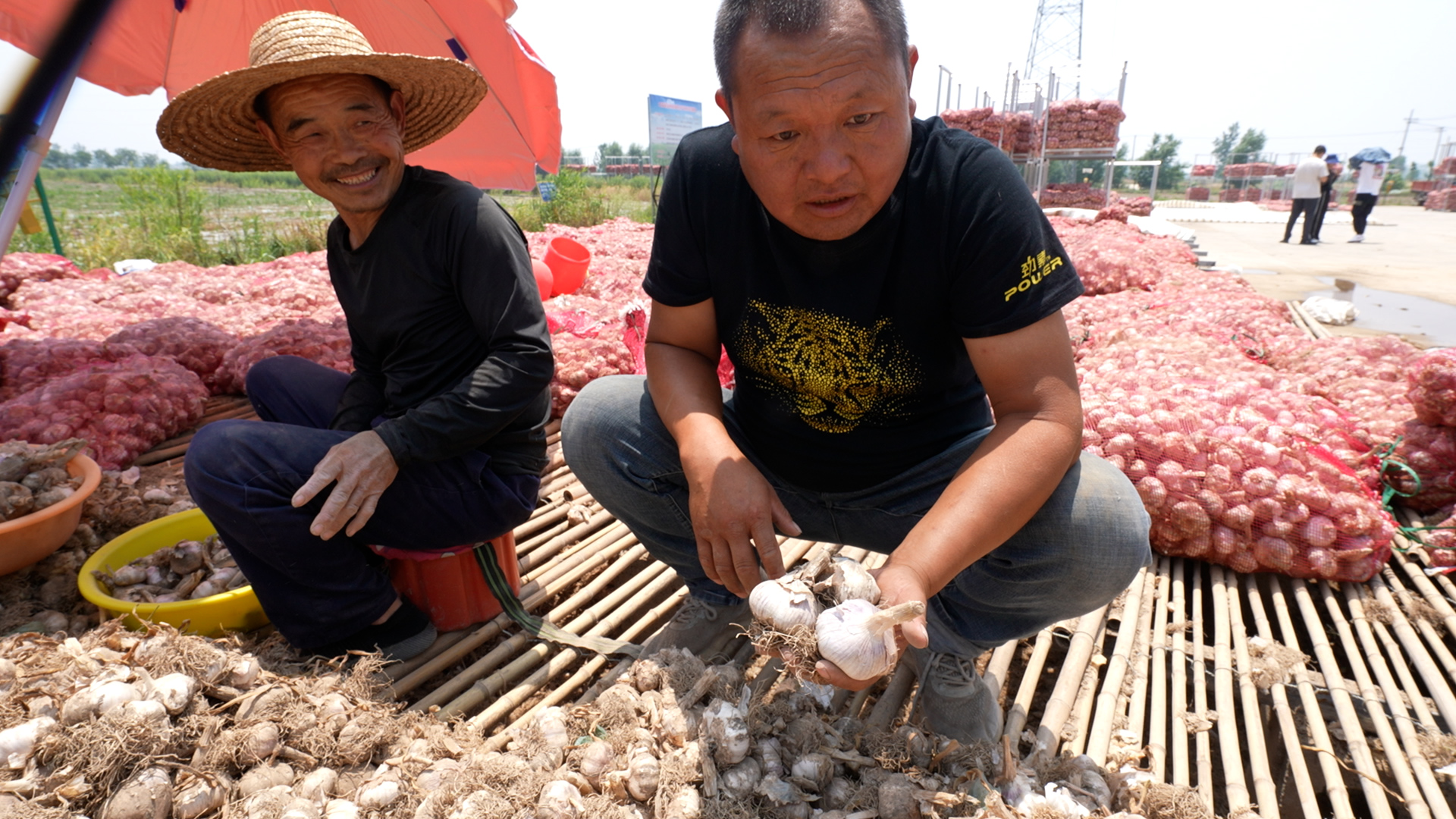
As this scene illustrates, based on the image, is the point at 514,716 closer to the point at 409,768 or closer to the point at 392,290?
the point at 409,768

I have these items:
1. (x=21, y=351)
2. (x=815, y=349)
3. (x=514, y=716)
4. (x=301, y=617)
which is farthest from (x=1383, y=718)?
(x=21, y=351)

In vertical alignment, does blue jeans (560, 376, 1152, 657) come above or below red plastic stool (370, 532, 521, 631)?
above

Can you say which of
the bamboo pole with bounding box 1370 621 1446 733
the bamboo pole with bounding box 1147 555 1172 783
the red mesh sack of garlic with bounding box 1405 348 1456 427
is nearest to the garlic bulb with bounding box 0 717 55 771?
the bamboo pole with bounding box 1147 555 1172 783

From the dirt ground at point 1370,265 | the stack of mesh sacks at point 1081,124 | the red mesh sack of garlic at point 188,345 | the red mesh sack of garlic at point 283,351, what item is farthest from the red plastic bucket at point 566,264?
the stack of mesh sacks at point 1081,124

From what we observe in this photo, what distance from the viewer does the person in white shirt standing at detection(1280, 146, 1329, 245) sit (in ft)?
37.6

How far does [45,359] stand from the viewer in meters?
3.04

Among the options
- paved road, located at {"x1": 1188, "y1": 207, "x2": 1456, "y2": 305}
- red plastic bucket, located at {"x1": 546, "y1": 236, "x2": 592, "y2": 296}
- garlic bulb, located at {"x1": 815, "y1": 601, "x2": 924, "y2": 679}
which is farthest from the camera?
paved road, located at {"x1": 1188, "y1": 207, "x2": 1456, "y2": 305}

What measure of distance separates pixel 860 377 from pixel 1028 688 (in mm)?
861

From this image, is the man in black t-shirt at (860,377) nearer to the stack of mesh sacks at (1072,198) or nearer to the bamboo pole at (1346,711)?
the bamboo pole at (1346,711)

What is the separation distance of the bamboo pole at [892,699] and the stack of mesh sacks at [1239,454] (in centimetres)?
97

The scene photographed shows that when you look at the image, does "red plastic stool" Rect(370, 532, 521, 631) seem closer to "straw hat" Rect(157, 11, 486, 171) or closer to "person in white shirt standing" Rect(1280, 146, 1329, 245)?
"straw hat" Rect(157, 11, 486, 171)

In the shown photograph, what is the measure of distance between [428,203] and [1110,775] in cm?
187

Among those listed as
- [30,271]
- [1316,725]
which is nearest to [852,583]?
[1316,725]

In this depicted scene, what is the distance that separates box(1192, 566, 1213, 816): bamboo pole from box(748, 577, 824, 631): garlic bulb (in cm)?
81
